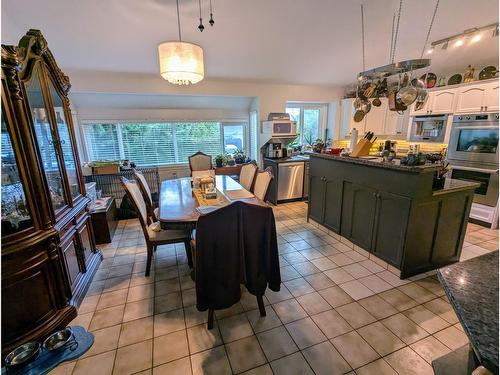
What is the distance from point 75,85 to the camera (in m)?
3.54

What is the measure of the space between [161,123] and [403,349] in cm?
486

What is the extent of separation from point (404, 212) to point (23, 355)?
10.2 ft

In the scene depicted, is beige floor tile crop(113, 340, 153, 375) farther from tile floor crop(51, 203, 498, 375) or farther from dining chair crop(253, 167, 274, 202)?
dining chair crop(253, 167, 274, 202)

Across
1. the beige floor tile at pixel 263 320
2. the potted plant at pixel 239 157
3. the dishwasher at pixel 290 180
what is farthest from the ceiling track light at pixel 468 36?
the beige floor tile at pixel 263 320

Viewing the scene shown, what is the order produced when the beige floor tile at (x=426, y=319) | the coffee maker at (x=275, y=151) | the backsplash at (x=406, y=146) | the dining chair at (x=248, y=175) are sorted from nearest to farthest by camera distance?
the beige floor tile at (x=426, y=319) → the dining chair at (x=248, y=175) → the backsplash at (x=406, y=146) → the coffee maker at (x=275, y=151)

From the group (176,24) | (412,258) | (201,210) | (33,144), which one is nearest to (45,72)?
(33,144)

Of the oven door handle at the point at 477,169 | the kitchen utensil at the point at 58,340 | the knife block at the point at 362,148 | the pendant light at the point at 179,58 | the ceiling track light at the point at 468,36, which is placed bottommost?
the kitchen utensil at the point at 58,340

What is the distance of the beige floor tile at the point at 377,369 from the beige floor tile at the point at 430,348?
0.91 ft

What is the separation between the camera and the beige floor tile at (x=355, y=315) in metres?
1.82

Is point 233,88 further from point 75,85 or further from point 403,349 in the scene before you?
point 403,349

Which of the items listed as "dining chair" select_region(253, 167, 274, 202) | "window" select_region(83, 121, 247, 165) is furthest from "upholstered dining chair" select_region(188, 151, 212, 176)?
"dining chair" select_region(253, 167, 274, 202)


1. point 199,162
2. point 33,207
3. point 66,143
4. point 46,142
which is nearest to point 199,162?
point 199,162

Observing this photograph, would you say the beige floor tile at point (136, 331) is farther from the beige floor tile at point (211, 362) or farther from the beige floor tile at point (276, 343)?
the beige floor tile at point (276, 343)

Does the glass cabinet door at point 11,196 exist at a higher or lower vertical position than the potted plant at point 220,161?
higher
